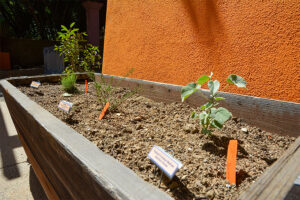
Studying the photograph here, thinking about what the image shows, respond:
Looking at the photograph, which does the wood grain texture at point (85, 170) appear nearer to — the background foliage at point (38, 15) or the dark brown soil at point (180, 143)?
the dark brown soil at point (180, 143)

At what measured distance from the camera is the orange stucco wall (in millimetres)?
1233

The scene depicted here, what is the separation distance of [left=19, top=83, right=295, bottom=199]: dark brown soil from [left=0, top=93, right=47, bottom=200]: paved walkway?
2.40 feet

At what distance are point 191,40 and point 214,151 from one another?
113cm

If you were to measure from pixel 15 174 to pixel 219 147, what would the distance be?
1857mm

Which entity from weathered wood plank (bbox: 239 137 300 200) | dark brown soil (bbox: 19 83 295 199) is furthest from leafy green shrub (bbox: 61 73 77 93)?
weathered wood plank (bbox: 239 137 300 200)

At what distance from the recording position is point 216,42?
155 cm

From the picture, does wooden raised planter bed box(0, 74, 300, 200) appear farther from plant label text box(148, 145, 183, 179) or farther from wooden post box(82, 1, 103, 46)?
wooden post box(82, 1, 103, 46)

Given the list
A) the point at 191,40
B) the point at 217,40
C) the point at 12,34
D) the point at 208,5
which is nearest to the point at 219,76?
the point at 217,40

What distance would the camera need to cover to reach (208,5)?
1.57 m

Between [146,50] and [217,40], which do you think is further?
[146,50]

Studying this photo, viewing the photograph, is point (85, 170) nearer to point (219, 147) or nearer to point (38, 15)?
point (219, 147)

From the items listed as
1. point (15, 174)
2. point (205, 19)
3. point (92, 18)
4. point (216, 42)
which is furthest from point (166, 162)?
point (92, 18)

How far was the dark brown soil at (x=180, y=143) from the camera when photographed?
0.67 m

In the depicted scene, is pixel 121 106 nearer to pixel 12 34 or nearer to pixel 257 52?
pixel 257 52
